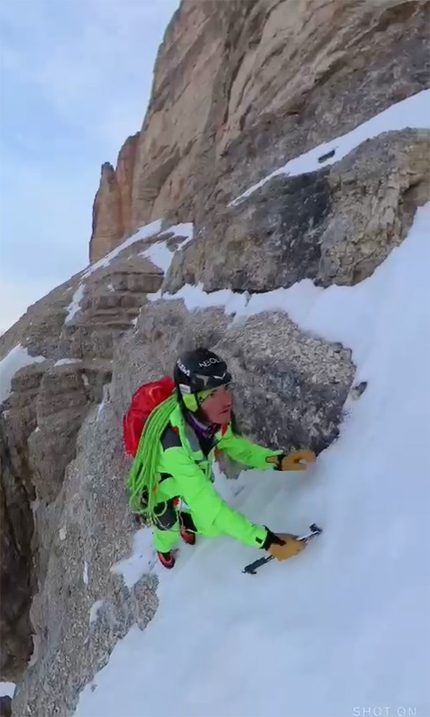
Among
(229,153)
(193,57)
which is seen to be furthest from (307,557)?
(193,57)

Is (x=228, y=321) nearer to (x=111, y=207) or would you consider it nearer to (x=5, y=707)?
(x=5, y=707)

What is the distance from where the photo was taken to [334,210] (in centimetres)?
842

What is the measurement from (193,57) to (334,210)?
96.4ft

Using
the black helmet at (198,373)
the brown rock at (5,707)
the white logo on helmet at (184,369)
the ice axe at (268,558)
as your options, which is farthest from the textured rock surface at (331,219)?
the brown rock at (5,707)

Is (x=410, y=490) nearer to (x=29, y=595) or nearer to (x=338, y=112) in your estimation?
(x=338, y=112)

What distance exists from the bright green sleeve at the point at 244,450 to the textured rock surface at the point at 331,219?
3.20 m

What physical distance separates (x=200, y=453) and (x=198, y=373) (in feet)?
2.47

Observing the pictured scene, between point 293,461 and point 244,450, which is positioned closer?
point 293,461

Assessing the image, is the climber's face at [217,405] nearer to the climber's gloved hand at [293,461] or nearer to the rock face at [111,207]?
the climber's gloved hand at [293,461]

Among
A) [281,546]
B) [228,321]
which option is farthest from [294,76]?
[281,546]

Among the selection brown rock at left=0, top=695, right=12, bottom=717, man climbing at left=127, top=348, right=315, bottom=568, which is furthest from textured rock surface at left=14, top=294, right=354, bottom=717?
brown rock at left=0, top=695, right=12, bottom=717

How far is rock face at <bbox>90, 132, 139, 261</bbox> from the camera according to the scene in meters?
47.7

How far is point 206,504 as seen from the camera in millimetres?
4387

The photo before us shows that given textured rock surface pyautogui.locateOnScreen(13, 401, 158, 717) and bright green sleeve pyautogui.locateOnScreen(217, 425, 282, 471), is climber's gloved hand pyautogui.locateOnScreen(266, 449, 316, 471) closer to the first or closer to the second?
bright green sleeve pyautogui.locateOnScreen(217, 425, 282, 471)
